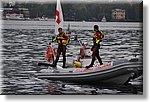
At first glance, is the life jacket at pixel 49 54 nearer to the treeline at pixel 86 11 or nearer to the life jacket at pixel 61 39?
the life jacket at pixel 61 39

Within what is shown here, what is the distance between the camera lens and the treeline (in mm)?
2557

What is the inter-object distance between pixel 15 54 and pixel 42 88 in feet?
0.92

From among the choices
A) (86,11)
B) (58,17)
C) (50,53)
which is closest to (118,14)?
(86,11)

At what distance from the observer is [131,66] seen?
254 cm

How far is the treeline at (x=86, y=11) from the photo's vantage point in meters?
2.56

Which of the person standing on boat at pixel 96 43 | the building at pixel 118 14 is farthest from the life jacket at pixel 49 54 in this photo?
the building at pixel 118 14

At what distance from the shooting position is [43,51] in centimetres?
256

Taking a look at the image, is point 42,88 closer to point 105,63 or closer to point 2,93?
point 2,93

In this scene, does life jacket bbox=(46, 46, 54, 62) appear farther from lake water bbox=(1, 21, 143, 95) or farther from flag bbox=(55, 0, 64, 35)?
flag bbox=(55, 0, 64, 35)

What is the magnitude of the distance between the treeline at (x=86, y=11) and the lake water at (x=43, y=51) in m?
0.04

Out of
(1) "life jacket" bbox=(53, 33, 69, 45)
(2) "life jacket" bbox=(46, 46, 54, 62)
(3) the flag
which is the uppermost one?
(3) the flag

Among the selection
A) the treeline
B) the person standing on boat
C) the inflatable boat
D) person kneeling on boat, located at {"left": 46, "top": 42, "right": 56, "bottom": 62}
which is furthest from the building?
person kneeling on boat, located at {"left": 46, "top": 42, "right": 56, "bottom": 62}

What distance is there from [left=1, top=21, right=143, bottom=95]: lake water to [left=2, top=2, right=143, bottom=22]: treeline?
42 mm

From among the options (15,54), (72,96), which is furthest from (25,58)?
(72,96)
